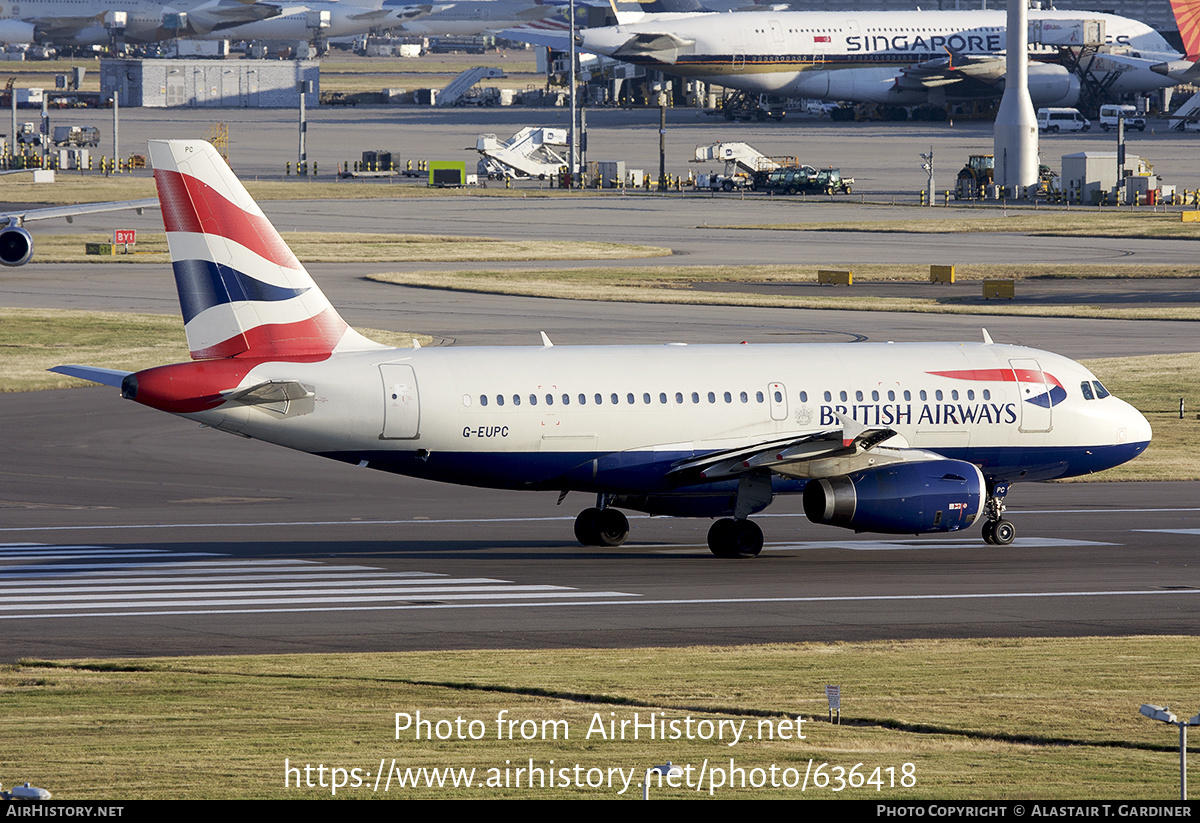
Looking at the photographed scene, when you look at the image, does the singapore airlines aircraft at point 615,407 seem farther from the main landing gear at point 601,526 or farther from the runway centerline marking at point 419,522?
the runway centerline marking at point 419,522

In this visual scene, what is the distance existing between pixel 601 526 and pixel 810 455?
561 centimetres

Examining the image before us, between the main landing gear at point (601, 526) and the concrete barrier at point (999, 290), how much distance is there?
49166 mm

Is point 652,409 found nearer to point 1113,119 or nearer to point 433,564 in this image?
point 433,564

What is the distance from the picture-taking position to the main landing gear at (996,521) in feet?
117

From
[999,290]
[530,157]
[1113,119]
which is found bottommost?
[999,290]

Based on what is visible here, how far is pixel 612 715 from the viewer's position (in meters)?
20.0

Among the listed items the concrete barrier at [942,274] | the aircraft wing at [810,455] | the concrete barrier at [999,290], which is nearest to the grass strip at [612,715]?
the aircraft wing at [810,455]

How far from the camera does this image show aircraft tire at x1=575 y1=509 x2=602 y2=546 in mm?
35281

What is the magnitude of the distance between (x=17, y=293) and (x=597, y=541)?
54.0m

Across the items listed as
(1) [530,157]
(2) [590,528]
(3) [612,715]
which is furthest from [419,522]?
(1) [530,157]

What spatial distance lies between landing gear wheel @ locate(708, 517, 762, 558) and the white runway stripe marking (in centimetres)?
437

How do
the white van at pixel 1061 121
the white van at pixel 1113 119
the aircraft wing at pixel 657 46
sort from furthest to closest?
1. the aircraft wing at pixel 657 46
2. the white van at pixel 1113 119
3. the white van at pixel 1061 121

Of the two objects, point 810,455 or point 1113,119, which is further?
point 1113,119
